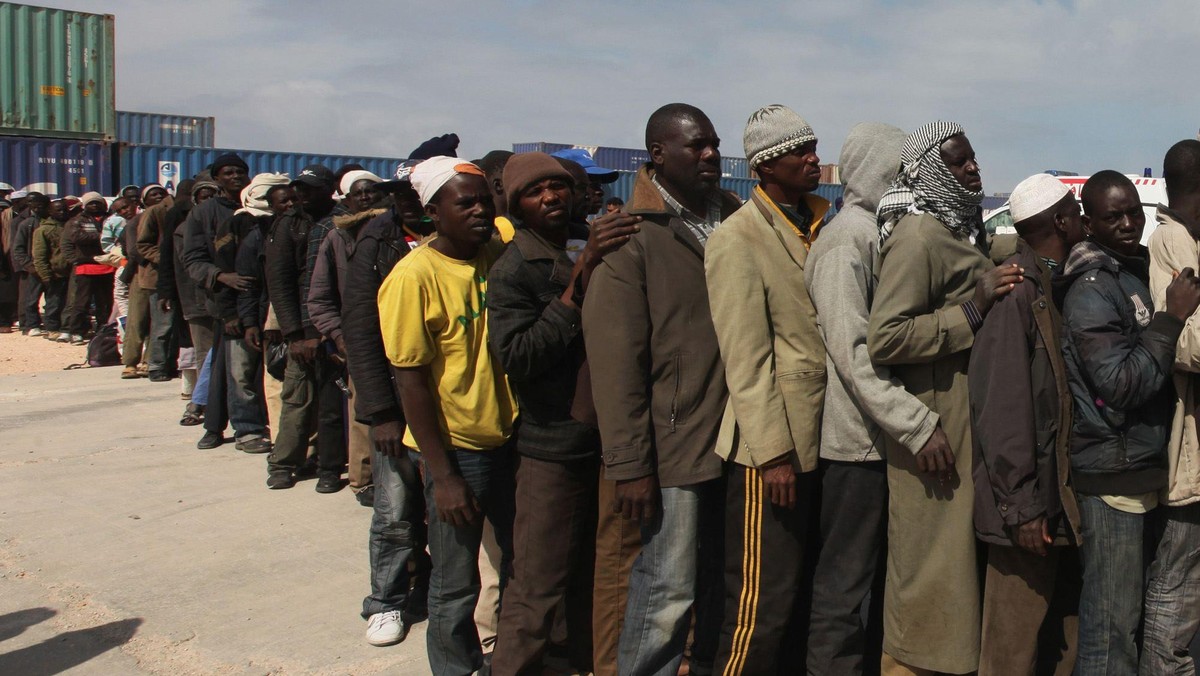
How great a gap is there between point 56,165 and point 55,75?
2694 mm

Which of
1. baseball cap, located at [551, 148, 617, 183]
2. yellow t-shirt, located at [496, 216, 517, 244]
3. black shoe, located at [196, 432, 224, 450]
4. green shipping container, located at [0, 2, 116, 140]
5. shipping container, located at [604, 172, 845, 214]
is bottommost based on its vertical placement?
black shoe, located at [196, 432, 224, 450]

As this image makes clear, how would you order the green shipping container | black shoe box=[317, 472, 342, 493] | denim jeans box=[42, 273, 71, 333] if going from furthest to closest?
1. the green shipping container
2. denim jeans box=[42, 273, 71, 333]
3. black shoe box=[317, 472, 342, 493]

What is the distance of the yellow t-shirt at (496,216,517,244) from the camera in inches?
165

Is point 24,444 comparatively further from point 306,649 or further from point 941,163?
point 941,163

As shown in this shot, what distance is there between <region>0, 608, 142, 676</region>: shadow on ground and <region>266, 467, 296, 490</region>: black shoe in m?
1.91

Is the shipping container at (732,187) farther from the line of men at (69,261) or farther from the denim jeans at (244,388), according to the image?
the denim jeans at (244,388)

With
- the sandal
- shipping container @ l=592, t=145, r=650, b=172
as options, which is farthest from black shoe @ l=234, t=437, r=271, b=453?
shipping container @ l=592, t=145, r=650, b=172

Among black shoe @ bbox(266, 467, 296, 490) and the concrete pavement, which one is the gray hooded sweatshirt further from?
black shoe @ bbox(266, 467, 296, 490)

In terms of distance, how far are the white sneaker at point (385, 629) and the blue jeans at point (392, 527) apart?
4 centimetres

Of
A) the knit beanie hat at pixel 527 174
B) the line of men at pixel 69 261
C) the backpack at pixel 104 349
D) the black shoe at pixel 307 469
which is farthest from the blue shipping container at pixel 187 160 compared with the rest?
the knit beanie hat at pixel 527 174

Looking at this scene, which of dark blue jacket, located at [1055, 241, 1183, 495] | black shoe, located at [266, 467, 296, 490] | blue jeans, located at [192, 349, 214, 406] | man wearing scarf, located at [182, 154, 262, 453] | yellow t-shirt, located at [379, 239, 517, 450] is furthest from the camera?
blue jeans, located at [192, 349, 214, 406]

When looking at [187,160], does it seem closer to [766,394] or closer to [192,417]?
[192,417]

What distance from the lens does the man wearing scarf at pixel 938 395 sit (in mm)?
3080

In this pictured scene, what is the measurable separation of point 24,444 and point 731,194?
6630 millimetres
